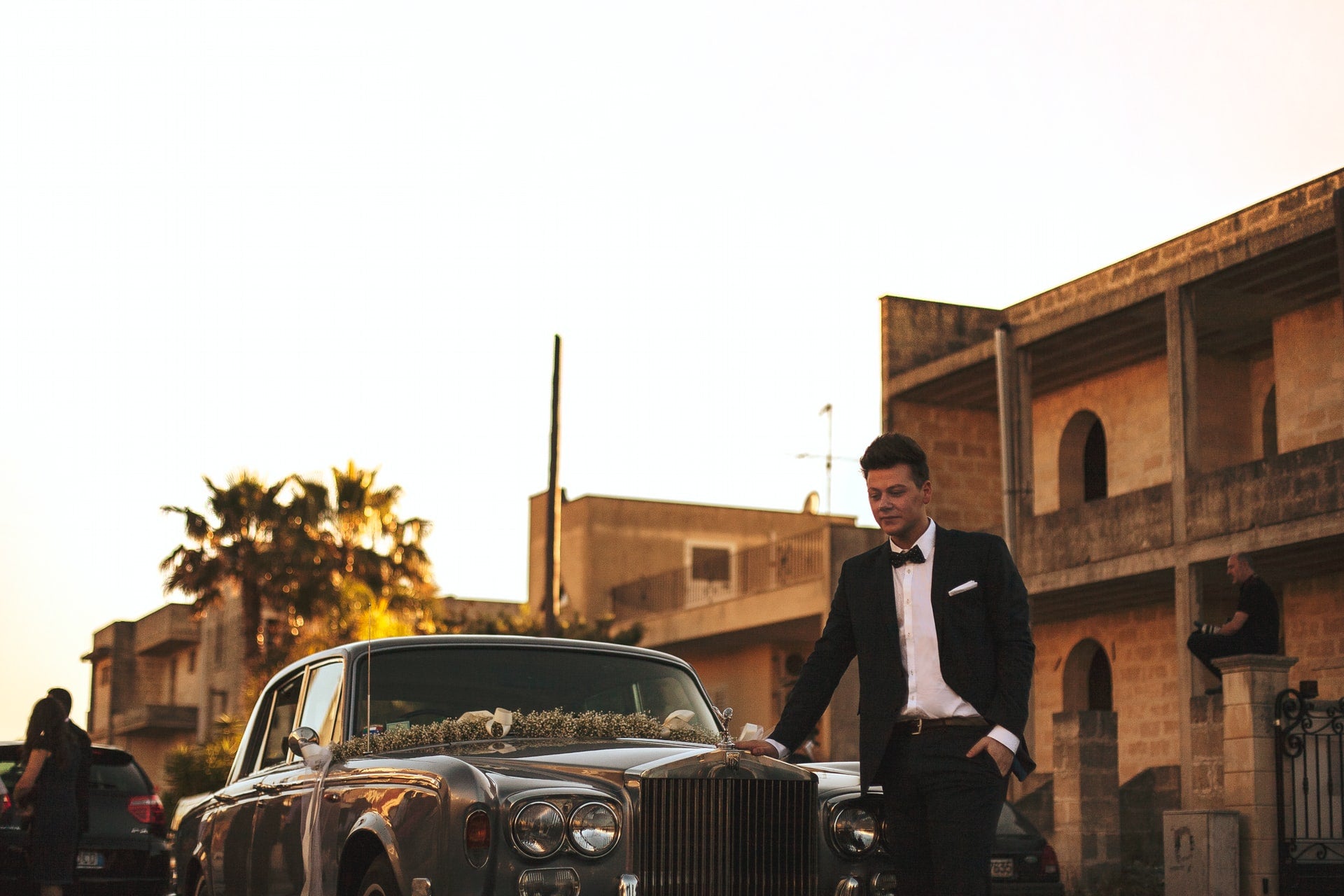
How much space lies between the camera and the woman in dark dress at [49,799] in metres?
9.95

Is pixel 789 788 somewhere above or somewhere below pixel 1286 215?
below

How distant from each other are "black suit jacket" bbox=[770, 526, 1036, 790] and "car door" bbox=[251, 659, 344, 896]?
2463 millimetres

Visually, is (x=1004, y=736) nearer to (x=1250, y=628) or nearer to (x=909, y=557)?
(x=909, y=557)

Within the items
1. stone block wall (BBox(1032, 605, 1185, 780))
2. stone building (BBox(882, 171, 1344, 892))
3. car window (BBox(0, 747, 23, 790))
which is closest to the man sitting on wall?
stone building (BBox(882, 171, 1344, 892))

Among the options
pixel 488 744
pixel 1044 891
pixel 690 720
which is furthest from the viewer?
pixel 1044 891

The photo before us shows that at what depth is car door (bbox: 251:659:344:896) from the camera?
684cm

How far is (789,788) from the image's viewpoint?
222 inches

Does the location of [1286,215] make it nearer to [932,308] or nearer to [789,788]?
[932,308]

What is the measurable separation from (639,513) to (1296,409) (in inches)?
754

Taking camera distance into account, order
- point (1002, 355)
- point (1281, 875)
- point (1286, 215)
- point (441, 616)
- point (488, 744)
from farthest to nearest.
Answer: point (441, 616) → point (1002, 355) → point (1286, 215) → point (1281, 875) → point (488, 744)

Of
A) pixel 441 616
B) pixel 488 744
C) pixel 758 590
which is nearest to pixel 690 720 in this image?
pixel 488 744

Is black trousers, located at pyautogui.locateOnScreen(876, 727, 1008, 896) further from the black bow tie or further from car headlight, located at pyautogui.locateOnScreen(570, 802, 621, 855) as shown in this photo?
car headlight, located at pyautogui.locateOnScreen(570, 802, 621, 855)

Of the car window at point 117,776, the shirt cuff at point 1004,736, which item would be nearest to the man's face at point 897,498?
the shirt cuff at point 1004,736

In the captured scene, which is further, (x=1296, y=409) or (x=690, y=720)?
(x=1296, y=409)
